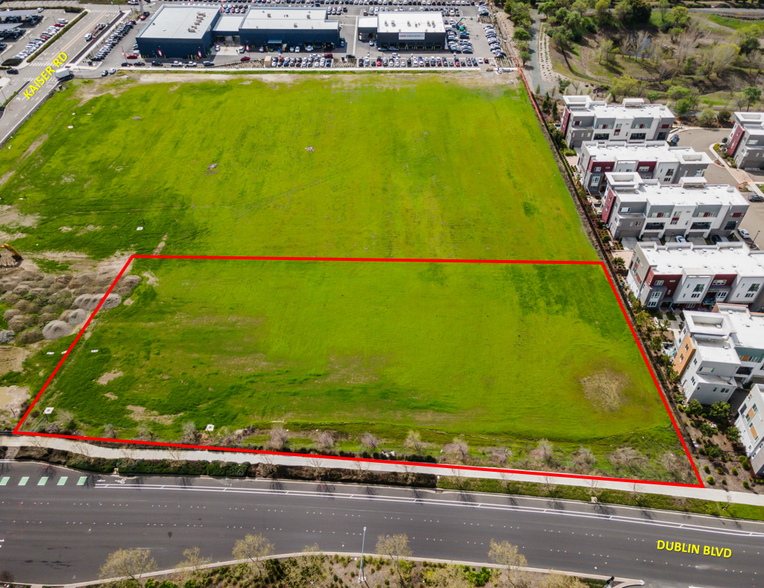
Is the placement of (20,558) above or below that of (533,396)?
below

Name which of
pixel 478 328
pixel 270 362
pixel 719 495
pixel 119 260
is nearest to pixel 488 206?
pixel 478 328

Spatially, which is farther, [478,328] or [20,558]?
[478,328]

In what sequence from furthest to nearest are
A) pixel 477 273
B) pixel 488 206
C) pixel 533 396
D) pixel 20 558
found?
pixel 488 206 → pixel 477 273 → pixel 533 396 → pixel 20 558

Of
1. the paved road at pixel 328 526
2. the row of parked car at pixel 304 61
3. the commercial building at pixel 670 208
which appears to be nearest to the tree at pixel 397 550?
the paved road at pixel 328 526

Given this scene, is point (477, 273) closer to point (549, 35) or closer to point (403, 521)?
point (403, 521)

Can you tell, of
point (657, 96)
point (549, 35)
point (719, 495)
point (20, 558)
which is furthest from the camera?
point (549, 35)

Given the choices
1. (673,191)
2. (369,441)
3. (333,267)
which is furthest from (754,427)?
(333,267)

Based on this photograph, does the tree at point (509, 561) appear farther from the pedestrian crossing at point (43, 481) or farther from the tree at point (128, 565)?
the pedestrian crossing at point (43, 481)

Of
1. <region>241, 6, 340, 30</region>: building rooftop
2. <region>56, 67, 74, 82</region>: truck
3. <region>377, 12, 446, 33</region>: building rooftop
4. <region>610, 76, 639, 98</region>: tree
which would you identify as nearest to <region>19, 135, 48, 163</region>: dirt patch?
<region>56, 67, 74, 82</region>: truck
